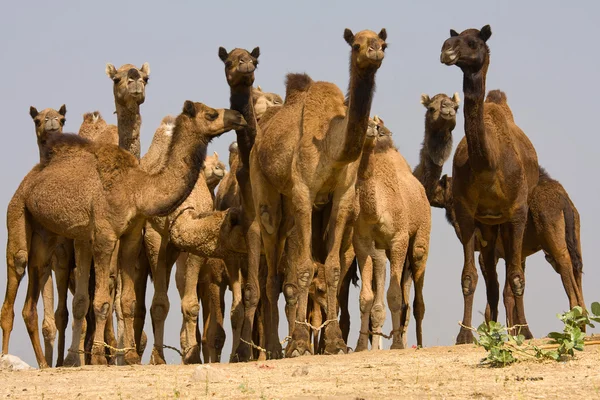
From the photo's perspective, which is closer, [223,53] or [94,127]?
[223,53]

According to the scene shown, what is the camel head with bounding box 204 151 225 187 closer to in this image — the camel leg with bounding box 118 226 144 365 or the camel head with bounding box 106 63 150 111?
the camel head with bounding box 106 63 150 111

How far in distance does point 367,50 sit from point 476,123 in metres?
2.16

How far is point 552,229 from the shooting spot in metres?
15.6

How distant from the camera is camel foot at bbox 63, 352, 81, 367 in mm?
12242

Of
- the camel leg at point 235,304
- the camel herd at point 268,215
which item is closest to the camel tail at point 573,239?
the camel herd at point 268,215

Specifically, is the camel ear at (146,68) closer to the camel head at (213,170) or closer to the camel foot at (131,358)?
the camel head at (213,170)

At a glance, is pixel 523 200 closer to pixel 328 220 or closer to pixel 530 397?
pixel 328 220

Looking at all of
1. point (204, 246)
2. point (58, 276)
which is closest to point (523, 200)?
point (204, 246)

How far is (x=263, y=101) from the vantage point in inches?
658

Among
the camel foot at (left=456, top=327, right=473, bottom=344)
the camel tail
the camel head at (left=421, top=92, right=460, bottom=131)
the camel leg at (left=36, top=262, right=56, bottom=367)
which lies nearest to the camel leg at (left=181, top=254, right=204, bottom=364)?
the camel leg at (left=36, top=262, right=56, bottom=367)

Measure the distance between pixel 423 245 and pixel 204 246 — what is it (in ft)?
10.0

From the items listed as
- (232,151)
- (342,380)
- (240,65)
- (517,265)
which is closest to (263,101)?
(232,151)

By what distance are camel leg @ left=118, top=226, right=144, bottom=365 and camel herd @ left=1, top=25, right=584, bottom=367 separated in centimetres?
2

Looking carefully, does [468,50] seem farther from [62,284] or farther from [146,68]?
[62,284]
